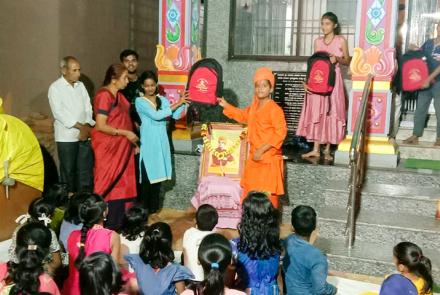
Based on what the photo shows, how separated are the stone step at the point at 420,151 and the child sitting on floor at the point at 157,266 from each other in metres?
4.82

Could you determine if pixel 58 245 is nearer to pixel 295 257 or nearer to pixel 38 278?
pixel 38 278

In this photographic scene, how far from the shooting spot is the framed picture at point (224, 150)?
22.0 ft

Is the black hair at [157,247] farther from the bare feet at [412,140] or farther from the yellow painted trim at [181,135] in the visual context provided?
the bare feet at [412,140]

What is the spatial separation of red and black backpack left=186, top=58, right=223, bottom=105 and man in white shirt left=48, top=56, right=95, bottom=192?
4.49 feet

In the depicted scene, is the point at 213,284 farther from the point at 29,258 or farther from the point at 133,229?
the point at 133,229

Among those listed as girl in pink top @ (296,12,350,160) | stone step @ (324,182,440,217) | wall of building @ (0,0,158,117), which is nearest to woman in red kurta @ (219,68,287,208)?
stone step @ (324,182,440,217)

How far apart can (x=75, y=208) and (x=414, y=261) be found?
2532 millimetres

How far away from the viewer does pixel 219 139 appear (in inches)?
268

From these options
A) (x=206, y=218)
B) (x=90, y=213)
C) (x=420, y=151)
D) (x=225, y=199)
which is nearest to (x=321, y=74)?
(x=420, y=151)

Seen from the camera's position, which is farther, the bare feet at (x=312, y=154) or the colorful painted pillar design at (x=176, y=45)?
the colorful painted pillar design at (x=176, y=45)

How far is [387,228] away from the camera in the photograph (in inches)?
213

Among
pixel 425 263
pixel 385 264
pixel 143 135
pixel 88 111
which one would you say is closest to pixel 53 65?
pixel 88 111

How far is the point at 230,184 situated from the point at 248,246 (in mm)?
2947

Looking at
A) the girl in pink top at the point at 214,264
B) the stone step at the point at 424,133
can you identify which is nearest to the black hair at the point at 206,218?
the girl in pink top at the point at 214,264
